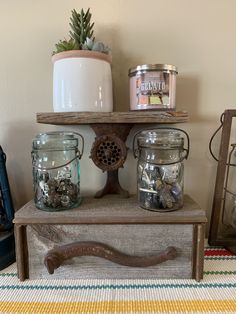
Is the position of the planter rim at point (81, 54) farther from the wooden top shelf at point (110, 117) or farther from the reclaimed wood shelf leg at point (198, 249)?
the reclaimed wood shelf leg at point (198, 249)

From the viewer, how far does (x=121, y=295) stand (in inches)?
19.3

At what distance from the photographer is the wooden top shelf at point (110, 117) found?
57 cm

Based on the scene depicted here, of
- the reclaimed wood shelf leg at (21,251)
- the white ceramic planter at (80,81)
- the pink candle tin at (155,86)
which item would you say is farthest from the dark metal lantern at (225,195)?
the reclaimed wood shelf leg at (21,251)

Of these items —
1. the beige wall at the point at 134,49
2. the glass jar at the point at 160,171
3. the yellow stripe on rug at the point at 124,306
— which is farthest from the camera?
the beige wall at the point at 134,49

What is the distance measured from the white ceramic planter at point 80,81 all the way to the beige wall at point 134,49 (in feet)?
0.41

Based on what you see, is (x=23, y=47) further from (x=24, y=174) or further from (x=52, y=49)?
(x=24, y=174)

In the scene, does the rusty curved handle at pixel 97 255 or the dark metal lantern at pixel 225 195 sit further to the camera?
the dark metal lantern at pixel 225 195

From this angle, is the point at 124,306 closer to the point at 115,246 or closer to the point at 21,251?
the point at 115,246

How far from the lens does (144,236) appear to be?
54 cm

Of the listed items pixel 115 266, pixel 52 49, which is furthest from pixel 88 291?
pixel 52 49

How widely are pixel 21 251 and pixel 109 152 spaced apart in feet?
0.99

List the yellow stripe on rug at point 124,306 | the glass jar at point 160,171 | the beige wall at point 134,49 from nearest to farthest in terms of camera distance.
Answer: the yellow stripe on rug at point 124,306 → the glass jar at point 160,171 → the beige wall at point 134,49

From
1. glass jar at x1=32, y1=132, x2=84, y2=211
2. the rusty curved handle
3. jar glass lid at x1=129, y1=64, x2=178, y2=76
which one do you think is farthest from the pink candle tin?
the rusty curved handle

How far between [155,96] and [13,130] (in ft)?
1.39
